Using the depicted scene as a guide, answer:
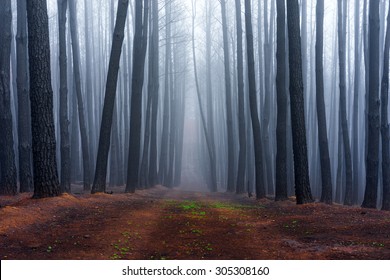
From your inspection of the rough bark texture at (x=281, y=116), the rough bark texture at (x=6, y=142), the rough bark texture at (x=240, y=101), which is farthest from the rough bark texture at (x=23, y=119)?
A: the rough bark texture at (x=240, y=101)

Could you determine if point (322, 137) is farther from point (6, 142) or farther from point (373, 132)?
point (6, 142)

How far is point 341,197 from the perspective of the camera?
23859 mm

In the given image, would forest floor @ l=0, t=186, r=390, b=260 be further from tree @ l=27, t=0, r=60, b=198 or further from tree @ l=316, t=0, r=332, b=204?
tree @ l=316, t=0, r=332, b=204

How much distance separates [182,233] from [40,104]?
502cm

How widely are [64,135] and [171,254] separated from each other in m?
11.2

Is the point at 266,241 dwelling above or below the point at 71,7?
below

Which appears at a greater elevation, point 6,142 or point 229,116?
point 229,116

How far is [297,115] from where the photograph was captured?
12586 mm

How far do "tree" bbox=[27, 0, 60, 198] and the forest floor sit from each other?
612 millimetres

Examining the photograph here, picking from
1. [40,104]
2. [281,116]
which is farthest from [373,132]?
[40,104]

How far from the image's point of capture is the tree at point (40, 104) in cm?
1046

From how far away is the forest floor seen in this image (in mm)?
6156
